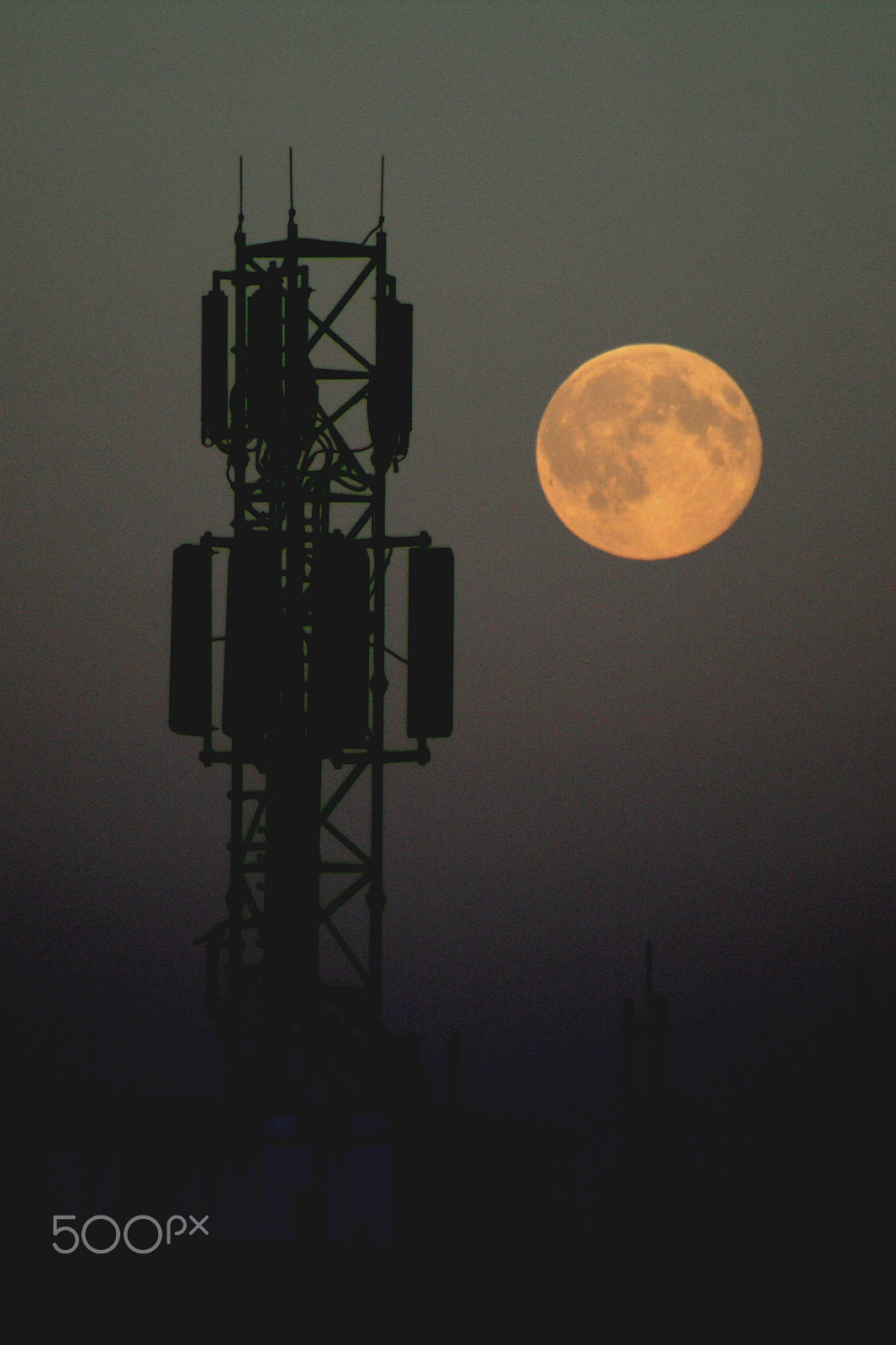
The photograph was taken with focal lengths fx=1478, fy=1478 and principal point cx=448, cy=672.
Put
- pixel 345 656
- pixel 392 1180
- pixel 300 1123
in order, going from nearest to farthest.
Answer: pixel 345 656
pixel 300 1123
pixel 392 1180

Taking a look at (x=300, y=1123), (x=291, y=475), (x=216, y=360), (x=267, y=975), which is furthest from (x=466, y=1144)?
(x=216, y=360)

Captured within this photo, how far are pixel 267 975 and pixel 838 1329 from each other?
26.3 ft

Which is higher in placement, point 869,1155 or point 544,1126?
point 544,1126

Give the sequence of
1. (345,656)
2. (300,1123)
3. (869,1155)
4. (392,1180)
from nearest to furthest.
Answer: (345,656)
(300,1123)
(392,1180)
(869,1155)

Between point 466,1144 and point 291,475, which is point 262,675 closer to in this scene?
point 291,475

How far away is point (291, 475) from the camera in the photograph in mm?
14391

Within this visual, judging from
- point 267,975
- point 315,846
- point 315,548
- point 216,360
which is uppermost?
point 216,360

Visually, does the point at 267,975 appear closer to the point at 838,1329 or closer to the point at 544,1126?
the point at 544,1126

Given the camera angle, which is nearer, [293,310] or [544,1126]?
[293,310]

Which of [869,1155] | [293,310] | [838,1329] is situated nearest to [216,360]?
[293,310]

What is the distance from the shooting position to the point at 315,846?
14.7m

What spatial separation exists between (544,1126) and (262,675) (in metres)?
7.15

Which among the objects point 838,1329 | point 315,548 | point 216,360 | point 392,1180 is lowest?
point 838,1329

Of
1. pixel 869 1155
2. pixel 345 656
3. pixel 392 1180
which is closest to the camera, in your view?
pixel 345 656
